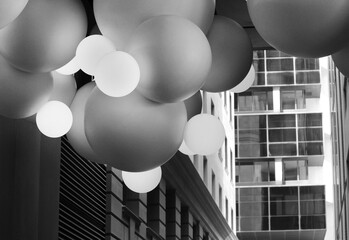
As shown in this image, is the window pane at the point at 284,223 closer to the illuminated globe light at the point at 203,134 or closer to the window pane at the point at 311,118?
the window pane at the point at 311,118

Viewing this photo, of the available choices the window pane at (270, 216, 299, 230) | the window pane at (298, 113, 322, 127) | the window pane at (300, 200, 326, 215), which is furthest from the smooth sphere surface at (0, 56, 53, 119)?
the window pane at (298, 113, 322, 127)

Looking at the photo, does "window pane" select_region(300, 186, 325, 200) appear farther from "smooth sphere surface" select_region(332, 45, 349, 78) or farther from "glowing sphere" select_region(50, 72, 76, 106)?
"smooth sphere surface" select_region(332, 45, 349, 78)

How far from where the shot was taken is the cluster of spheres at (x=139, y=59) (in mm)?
3506

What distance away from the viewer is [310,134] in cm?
6366

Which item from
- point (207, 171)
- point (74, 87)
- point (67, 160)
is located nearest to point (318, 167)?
point (207, 171)

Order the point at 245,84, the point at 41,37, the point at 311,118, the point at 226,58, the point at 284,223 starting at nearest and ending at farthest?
the point at 41,37 < the point at 226,58 < the point at 245,84 < the point at 284,223 < the point at 311,118

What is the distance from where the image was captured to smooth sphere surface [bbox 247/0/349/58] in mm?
3465

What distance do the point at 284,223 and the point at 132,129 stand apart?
5862 centimetres

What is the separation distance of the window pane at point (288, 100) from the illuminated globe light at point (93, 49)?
60.6 meters

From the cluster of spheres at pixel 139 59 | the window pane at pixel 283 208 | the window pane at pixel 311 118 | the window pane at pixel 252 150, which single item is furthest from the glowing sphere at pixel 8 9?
the window pane at pixel 311 118

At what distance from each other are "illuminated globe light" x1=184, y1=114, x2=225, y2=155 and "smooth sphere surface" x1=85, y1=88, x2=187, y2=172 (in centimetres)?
38

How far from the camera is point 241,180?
6200 cm

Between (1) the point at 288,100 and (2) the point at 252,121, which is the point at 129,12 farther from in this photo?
(1) the point at 288,100

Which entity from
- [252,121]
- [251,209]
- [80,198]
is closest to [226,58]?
[80,198]
